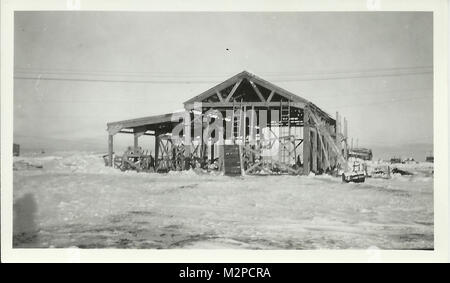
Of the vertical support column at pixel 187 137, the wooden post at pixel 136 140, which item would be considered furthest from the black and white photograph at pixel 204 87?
the wooden post at pixel 136 140

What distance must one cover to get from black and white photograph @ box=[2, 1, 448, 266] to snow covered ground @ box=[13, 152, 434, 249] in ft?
0.12

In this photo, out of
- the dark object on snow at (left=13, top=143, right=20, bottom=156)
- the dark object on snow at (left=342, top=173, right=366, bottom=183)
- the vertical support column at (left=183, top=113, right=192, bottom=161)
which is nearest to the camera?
the dark object on snow at (left=13, top=143, right=20, bottom=156)

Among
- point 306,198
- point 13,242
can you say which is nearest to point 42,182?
point 13,242

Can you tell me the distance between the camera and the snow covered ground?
34.9 feet

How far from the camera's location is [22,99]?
11766 mm

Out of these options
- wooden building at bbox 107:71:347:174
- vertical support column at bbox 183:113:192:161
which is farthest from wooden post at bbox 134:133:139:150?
vertical support column at bbox 183:113:192:161

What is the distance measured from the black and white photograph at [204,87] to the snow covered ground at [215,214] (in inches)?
1.5

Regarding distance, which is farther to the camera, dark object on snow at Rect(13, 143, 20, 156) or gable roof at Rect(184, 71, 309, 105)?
gable roof at Rect(184, 71, 309, 105)

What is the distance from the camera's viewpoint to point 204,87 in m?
14.9

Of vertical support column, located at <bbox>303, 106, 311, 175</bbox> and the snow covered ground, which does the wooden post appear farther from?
vertical support column, located at <bbox>303, 106, 311, 175</bbox>

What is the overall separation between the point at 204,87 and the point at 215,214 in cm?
532

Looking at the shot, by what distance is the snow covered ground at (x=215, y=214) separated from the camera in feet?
34.9
